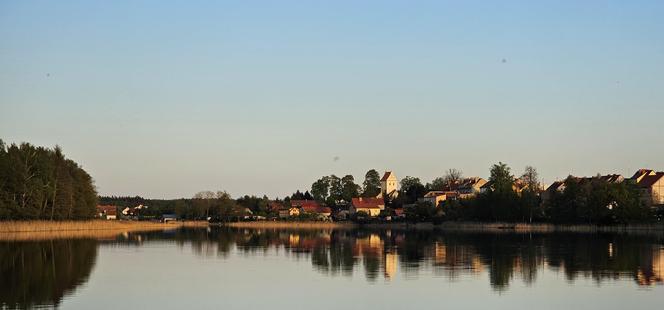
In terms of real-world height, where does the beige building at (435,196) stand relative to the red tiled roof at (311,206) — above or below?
above

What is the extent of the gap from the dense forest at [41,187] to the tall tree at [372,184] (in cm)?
9617

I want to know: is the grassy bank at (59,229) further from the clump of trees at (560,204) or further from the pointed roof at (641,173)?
the pointed roof at (641,173)

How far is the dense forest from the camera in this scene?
70438 millimetres

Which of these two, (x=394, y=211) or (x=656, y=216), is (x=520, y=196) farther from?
(x=394, y=211)

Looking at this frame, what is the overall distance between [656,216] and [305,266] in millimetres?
66052

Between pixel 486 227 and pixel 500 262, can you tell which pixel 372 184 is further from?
pixel 500 262

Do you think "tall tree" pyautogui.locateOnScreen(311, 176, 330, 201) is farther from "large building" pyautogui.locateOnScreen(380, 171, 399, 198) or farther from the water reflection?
the water reflection

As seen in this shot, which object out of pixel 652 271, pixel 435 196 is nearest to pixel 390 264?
pixel 652 271

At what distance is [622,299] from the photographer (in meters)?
25.3

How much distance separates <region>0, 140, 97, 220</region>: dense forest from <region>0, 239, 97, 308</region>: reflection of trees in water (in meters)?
16.1

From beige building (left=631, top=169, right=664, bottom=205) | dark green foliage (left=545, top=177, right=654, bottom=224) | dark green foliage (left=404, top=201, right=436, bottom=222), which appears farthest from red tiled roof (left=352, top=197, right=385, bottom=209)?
dark green foliage (left=545, top=177, right=654, bottom=224)

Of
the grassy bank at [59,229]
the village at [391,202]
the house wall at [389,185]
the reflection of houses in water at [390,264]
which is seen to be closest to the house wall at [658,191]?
the village at [391,202]

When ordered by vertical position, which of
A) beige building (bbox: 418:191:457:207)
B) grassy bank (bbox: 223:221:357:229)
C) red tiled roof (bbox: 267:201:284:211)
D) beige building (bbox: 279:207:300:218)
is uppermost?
beige building (bbox: 418:191:457:207)

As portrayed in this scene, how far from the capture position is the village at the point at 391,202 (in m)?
115
